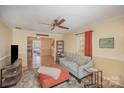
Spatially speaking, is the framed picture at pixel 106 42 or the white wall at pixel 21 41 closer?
the framed picture at pixel 106 42

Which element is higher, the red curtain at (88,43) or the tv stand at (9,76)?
the red curtain at (88,43)

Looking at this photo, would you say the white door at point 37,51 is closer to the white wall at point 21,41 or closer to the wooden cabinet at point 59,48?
the wooden cabinet at point 59,48

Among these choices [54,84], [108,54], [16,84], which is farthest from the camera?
[108,54]

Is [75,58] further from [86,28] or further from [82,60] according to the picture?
[86,28]

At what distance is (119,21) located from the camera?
2.31 m

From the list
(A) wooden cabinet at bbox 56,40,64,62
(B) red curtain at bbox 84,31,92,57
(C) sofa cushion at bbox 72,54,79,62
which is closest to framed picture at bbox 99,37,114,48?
(B) red curtain at bbox 84,31,92,57

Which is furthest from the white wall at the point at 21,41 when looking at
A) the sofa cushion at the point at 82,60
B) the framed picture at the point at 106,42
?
the framed picture at the point at 106,42

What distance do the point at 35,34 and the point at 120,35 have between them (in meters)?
2.32

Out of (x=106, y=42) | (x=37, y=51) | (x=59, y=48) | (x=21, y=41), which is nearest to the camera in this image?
(x=106, y=42)

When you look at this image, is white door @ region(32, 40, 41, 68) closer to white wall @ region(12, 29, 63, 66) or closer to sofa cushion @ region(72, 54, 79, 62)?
white wall @ region(12, 29, 63, 66)

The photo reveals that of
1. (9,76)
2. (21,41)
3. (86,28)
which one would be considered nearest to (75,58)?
(86,28)
